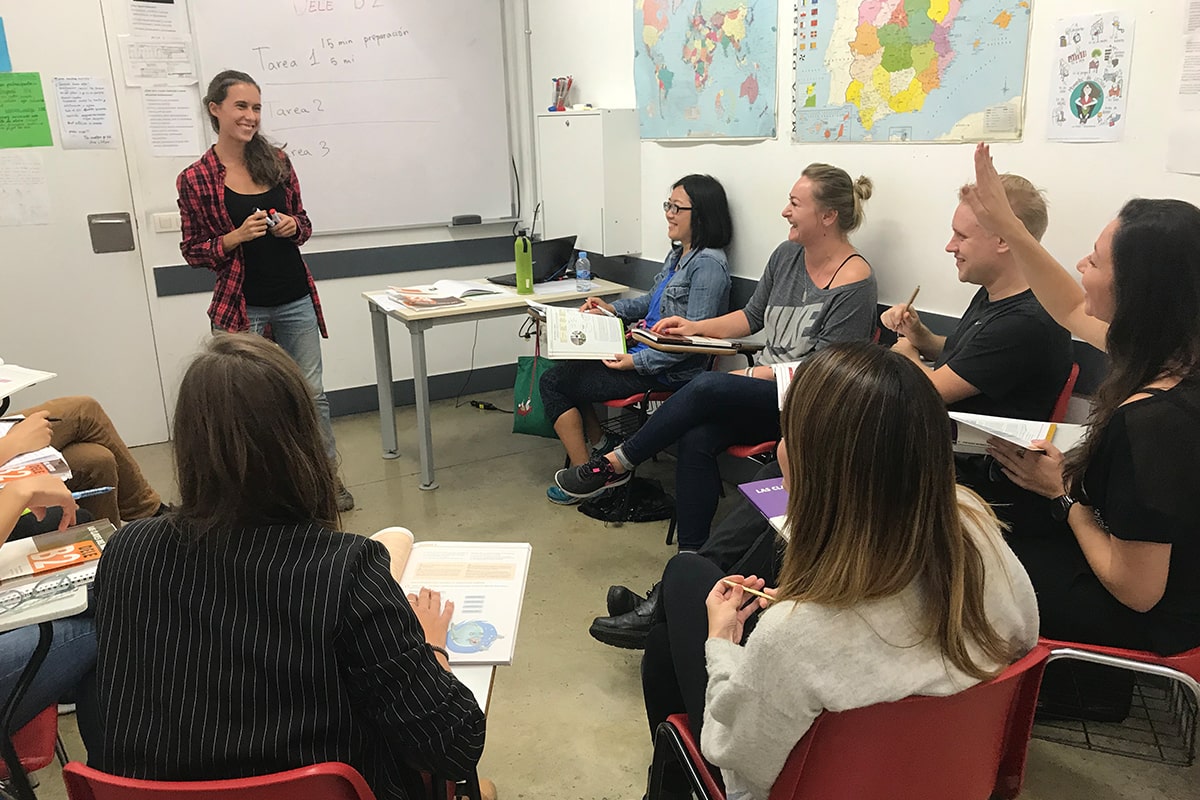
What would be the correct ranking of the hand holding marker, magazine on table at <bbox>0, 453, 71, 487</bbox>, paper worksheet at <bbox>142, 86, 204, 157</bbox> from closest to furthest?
magazine on table at <bbox>0, 453, 71, 487</bbox>, the hand holding marker, paper worksheet at <bbox>142, 86, 204, 157</bbox>

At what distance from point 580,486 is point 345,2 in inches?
103

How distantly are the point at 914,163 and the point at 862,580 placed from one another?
200 centimetres

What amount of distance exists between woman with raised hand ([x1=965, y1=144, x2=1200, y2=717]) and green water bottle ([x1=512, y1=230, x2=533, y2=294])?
2.34 m

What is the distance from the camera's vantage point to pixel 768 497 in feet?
6.17

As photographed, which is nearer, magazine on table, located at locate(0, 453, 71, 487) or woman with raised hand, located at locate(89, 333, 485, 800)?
woman with raised hand, located at locate(89, 333, 485, 800)

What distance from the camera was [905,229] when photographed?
9.10 feet

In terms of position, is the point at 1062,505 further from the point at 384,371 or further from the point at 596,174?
the point at 384,371

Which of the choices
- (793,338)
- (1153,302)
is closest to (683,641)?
(1153,302)

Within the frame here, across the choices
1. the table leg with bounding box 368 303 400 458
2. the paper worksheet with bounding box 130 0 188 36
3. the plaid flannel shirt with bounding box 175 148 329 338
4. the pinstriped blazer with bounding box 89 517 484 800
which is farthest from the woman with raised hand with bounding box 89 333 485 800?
the paper worksheet with bounding box 130 0 188 36

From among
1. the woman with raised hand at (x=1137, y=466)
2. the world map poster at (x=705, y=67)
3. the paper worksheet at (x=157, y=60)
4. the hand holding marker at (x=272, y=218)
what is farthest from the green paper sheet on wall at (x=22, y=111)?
the woman with raised hand at (x=1137, y=466)

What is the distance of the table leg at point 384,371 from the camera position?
3.81 m

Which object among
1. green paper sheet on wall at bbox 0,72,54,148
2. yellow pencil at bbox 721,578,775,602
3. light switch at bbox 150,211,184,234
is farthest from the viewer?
light switch at bbox 150,211,184,234

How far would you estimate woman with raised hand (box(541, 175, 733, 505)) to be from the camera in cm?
330

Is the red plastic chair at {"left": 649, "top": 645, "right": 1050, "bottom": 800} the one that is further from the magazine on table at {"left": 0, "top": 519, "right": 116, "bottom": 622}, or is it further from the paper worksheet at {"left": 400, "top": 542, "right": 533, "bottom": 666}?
the magazine on table at {"left": 0, "top": 519, "right": 116, "bottom": 622}
